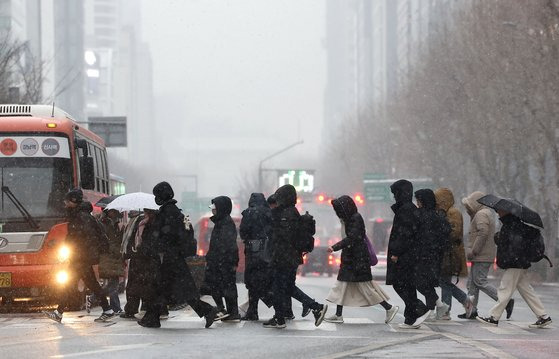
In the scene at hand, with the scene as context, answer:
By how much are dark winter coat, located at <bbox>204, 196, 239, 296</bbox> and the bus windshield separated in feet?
13.8

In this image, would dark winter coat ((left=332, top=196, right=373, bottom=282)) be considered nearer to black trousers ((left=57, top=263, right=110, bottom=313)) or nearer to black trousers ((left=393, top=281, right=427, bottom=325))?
black trousers ((left=393, top=281, right=427, bottom=325))

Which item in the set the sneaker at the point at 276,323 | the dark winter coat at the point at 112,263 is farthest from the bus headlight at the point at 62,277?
the sneaker at the point at 276,323

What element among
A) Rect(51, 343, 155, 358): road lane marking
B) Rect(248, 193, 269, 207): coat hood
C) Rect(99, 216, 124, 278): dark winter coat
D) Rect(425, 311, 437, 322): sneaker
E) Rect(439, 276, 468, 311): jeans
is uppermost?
Rect(248, 193, 269, 207): coat hood

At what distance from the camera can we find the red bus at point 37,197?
2025cm

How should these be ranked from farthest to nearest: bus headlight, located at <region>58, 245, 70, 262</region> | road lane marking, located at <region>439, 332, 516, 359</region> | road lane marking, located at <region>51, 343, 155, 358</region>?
bus headlight, located at <region>58, 245, 70, 262</region>
road lane marking, located at <region>439, 332, 516, 359</region>
road lane marking, located at <region>51, 343, 155, 358</region>

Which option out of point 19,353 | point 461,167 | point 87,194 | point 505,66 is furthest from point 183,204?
point 19,353

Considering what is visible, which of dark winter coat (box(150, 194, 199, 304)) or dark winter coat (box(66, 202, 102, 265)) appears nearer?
dark winter coat (box(150, 194, 199, 304))

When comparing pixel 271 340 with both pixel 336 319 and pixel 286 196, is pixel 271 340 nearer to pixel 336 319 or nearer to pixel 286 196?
pixel 286 196

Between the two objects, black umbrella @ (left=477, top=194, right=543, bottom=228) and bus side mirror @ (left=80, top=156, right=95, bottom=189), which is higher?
bus side mirror @ (left=80, top=156, right=95, bottom=189)

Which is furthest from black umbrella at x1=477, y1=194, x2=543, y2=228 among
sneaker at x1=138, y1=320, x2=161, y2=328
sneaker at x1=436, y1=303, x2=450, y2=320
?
sneaker at x1=138, y1=320, x2=161, y2=328

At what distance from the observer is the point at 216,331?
51.5ft

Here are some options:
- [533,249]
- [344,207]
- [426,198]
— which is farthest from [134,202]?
[533,249]

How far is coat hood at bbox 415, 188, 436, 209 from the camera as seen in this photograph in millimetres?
17078

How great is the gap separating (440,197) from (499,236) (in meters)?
1.32
